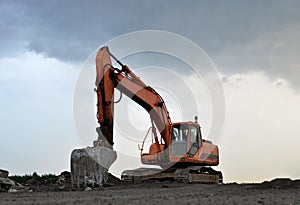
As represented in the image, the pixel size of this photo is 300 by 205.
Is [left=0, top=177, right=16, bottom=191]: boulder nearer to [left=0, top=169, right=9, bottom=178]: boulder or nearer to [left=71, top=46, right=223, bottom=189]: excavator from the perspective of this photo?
[left=0, top=169, right=9, bottom=178]: boulder

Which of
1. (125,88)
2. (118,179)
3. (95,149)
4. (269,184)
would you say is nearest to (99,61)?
(125,88)

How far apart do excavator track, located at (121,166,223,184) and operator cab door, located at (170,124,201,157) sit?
0.85 meters

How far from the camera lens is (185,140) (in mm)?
23125

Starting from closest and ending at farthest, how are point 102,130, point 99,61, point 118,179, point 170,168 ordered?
point 102,130
point 99,61
point 170,168
point 118,179

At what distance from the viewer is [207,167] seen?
83.7 ft

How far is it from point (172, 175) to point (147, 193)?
797 centimetres

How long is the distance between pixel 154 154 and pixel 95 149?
571 centimetres

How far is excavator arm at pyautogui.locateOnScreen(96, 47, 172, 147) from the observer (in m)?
20.8

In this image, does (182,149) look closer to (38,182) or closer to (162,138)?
(162,138)

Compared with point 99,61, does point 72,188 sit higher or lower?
lower

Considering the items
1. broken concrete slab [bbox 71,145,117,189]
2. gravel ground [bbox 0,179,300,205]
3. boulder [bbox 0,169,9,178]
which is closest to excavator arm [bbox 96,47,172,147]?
broken concrete slab [bbox 71,145,117,189]

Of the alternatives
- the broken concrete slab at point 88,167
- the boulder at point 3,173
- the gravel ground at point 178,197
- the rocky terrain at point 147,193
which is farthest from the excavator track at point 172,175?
the boulder at point 3,173

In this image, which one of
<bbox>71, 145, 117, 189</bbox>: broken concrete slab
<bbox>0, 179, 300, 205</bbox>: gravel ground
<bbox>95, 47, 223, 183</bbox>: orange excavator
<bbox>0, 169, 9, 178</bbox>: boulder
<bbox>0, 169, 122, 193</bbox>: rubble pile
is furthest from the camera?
<bbox>95, 47, 223, 183</bbox>: orange excavator

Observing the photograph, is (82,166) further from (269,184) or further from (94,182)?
(269,184)
